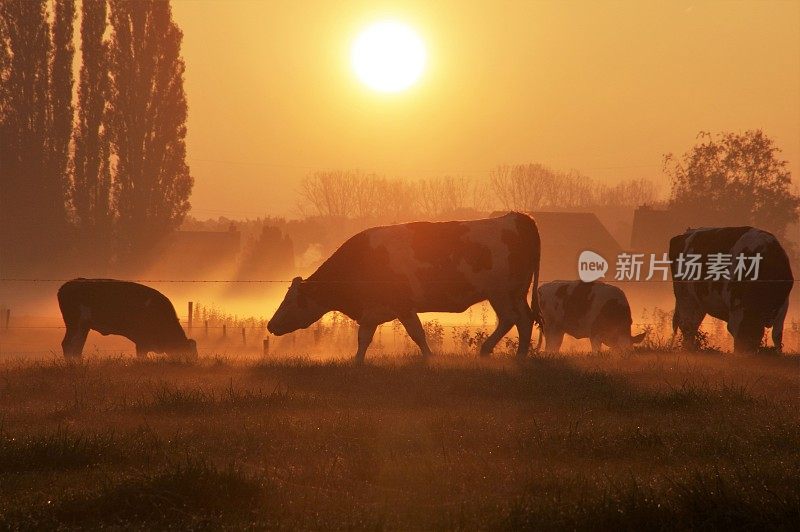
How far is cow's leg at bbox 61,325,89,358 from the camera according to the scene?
72.8ft

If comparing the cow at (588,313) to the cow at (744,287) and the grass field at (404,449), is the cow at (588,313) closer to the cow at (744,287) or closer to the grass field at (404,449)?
the cow at (744,287)

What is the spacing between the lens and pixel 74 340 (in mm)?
22328

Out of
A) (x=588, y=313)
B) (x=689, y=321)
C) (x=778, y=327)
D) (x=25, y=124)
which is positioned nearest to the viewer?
(x=778, y=327)

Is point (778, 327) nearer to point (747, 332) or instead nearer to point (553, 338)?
point (747, 332)

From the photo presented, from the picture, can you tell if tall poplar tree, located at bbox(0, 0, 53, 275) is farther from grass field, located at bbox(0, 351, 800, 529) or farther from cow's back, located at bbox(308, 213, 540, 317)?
grass field, located at bbox(0, 351, 800, 529)

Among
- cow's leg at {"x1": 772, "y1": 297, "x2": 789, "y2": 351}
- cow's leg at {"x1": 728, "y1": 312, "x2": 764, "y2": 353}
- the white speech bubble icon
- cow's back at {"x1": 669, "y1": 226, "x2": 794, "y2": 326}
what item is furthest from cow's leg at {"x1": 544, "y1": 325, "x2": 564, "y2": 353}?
the white speech bubble icon

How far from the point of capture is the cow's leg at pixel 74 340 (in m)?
22.2

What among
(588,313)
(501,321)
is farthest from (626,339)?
(501,321)

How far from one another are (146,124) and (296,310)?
114 feet

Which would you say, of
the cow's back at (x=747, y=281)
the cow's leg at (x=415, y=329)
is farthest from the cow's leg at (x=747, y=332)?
the cow's leg at (x=415, y=329)

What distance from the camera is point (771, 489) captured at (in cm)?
743

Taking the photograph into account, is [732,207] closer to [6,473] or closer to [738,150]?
[738,150]

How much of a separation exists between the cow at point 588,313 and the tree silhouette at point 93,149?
32841 millimetres

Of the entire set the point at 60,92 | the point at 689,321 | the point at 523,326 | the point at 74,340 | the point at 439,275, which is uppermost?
the point at 60,92
